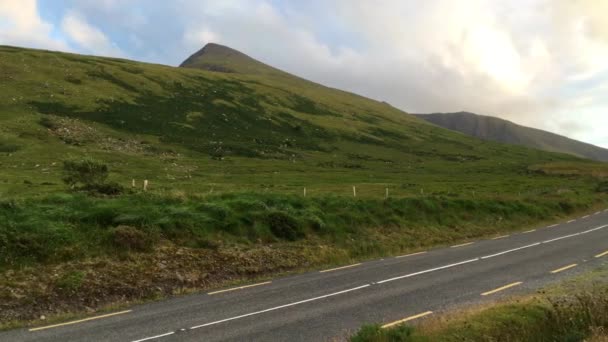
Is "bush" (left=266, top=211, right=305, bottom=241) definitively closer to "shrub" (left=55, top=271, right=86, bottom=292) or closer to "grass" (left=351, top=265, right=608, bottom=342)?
"shrub" (left=55, top=271, right=86, bottom=292)

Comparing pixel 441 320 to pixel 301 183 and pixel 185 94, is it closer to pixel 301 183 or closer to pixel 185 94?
pixel 301 183

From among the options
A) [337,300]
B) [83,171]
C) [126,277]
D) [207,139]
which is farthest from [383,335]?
[207,139]

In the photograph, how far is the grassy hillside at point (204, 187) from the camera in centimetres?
1759

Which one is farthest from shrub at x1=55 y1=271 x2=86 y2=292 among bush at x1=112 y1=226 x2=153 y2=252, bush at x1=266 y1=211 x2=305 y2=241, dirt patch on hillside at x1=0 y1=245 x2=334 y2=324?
bush at x1=266 y1=211 x2=305 y2=241

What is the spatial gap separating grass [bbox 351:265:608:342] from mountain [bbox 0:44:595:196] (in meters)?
32.0

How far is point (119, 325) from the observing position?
1312cm

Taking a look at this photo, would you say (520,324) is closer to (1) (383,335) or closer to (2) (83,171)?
(1) (383,335)

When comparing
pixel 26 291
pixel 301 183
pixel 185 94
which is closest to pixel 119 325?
pixel 26 291

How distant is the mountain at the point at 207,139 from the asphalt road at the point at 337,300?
24.9 meters

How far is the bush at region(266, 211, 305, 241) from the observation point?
938 inches

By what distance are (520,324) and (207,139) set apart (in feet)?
322

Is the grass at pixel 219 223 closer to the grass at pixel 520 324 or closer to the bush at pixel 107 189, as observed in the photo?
the bush at pixel 107 189

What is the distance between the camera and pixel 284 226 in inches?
948

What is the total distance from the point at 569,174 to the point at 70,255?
11269cm
